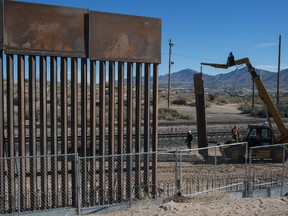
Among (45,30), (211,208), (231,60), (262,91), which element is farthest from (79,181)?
(262,91)

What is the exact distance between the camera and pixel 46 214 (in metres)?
11.4

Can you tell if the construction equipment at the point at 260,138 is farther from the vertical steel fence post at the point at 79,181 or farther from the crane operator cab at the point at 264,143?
the vertical steel fence post at the point at 79,181

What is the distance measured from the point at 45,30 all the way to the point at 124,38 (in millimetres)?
2083

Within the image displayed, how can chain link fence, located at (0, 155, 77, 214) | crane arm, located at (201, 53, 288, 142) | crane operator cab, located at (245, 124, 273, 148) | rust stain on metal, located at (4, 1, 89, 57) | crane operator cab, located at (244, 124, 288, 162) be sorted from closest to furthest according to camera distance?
rust stain on metal, located at (4, 1, 89, 57), chain link fence, located at (0, 155, 77, 214), crane operator cab, located at (244, 124, 288, 162), crane operator cab, located at (245, 124, 273, 148), crane arm, located at (201, 53, 288, 142)

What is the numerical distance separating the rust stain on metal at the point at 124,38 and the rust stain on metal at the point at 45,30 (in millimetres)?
307

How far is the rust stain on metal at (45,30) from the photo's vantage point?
1088 cm

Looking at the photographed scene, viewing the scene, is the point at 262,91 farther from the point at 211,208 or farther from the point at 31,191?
the point at 31,191

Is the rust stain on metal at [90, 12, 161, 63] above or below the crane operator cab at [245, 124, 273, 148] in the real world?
above

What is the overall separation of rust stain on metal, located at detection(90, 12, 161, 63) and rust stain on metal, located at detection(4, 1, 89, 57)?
31 centimetres

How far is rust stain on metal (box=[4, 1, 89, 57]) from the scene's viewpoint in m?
10.9

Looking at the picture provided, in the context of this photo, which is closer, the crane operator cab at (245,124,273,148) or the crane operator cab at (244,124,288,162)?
the crane operator cab at (244,124,288,162)

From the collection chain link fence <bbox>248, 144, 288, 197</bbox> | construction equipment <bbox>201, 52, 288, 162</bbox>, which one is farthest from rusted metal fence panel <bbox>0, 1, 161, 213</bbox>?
construction equipment <bbox>201, 52, 288, 162</bbox>

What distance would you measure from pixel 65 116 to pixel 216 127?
28493 mm

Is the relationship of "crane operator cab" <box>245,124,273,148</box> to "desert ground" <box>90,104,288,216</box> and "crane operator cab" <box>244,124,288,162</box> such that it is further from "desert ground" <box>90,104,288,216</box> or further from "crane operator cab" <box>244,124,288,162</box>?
"desert ground" <box>90,104,288,216</box>
